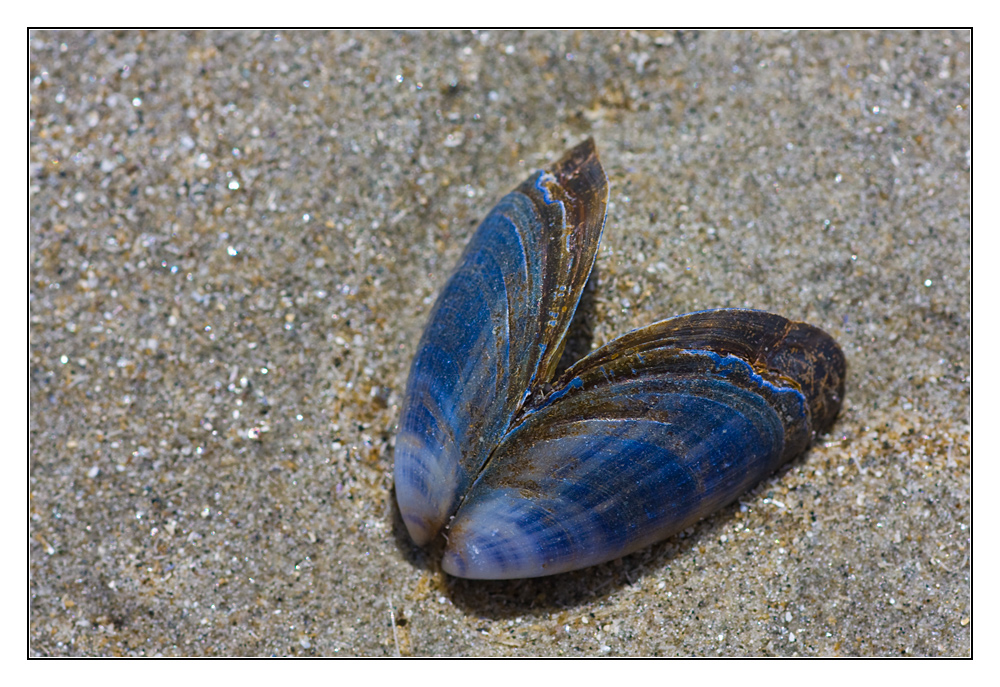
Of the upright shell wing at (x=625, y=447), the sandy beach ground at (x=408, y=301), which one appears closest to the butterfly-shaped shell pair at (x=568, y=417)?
the upright shell wing at (x=625, y=447)

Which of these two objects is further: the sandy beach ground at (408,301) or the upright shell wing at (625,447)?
the sandy beach ground at (408,301)

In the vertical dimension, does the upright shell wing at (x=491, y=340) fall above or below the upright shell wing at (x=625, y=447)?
above

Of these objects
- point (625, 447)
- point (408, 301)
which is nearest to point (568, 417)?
point (625, 447)

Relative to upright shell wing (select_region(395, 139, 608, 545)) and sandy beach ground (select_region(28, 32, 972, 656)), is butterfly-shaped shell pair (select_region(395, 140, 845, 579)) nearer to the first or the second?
upright shell wing (select_region(395, 139, 608, 545))

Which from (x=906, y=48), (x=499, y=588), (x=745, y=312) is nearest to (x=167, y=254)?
(x=499, y=588)

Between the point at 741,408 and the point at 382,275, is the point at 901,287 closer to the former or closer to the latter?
the point at 741,408

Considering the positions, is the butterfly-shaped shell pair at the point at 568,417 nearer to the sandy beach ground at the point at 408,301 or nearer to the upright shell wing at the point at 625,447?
the upright shell wing at the point at 625,447

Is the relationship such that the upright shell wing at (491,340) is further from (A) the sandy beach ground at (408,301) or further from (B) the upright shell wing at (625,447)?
(A) the sandy beach ground at (408,301)
